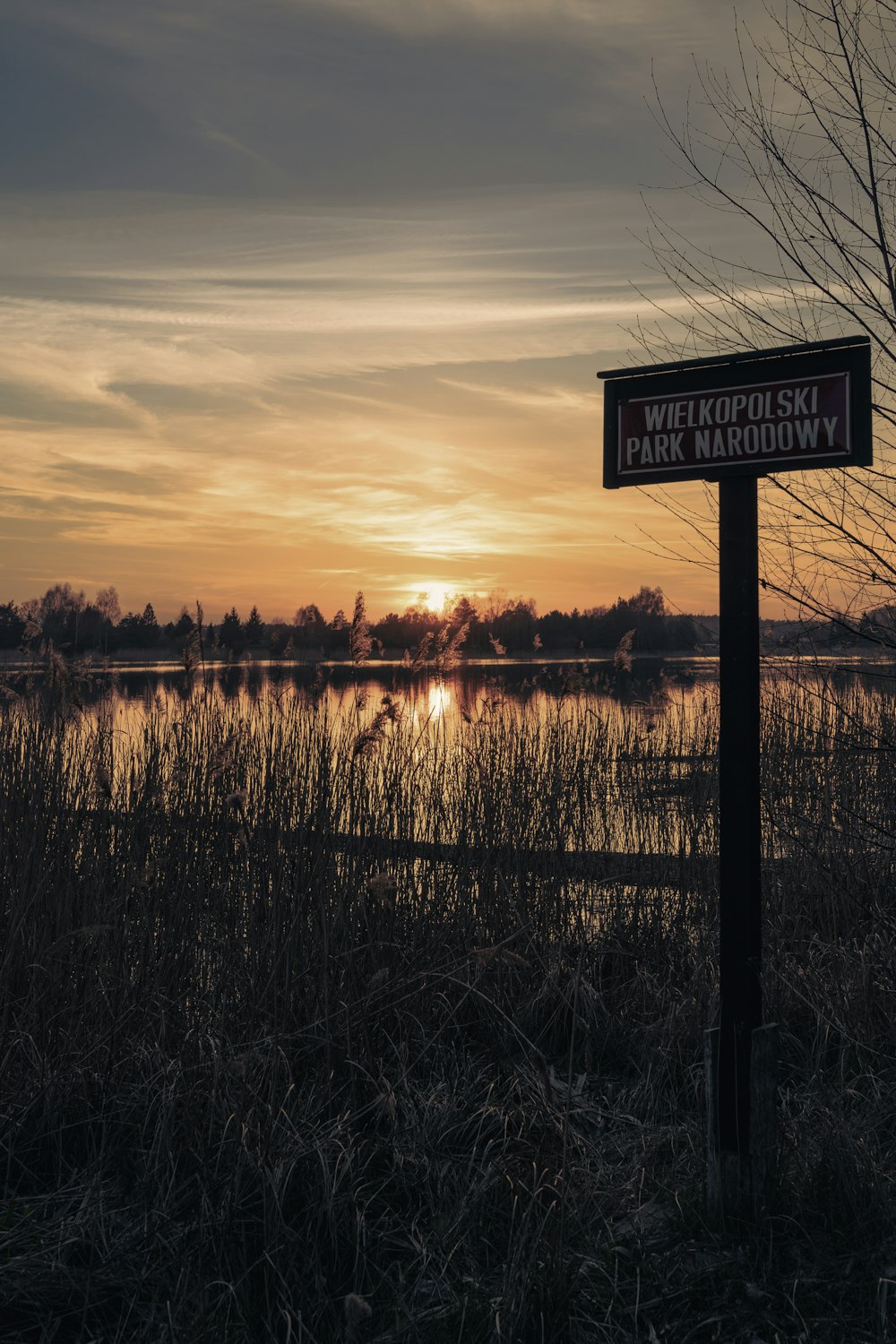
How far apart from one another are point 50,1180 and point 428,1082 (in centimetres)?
124

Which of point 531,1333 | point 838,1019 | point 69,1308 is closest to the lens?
point 531,1333

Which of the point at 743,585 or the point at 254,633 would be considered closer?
the point at 743,585

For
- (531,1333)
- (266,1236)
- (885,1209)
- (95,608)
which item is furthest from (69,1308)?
(95,608)

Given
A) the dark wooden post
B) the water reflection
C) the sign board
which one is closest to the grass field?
the dark wooden post

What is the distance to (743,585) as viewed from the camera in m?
2.72

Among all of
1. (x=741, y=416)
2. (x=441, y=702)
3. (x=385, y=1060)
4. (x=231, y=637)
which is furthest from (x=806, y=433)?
(x=231, y=637)

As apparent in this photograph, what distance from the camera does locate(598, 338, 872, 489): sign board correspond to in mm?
2555

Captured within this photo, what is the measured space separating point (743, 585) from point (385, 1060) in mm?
2224

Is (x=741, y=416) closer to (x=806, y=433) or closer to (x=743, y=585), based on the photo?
(x=806, y=433)

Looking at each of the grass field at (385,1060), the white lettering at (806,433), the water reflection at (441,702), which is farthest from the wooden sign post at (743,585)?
the water reflection at (441,702)

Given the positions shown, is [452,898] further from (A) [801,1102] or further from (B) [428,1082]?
(A) [801,1102]

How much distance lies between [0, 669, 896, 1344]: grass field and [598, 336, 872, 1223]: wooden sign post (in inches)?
10.1

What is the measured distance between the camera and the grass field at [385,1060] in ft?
8.10

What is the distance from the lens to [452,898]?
5023 mm
